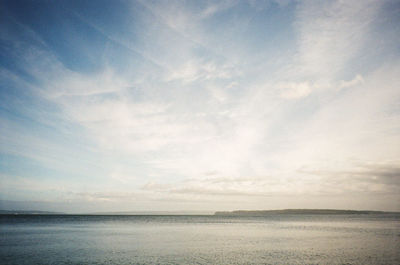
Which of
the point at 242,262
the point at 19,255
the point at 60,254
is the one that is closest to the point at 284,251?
the point at 242,262

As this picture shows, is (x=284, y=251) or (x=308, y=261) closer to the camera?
(x=308, y=261)

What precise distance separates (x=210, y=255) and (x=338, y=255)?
16046 millimetres

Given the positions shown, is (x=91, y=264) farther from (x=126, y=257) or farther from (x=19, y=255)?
(x=19, y=255)

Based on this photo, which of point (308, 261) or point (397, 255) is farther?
point (397, 255)

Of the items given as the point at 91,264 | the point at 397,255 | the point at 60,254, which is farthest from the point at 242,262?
the point at 60,254

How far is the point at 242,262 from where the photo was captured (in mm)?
27328

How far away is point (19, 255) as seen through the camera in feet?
95.2

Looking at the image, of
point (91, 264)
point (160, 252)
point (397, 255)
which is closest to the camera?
point (91, 264)

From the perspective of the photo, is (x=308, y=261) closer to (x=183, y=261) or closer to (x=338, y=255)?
(x=338, y=255)

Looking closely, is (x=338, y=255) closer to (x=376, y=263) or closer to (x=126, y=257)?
(x=376, y=263)

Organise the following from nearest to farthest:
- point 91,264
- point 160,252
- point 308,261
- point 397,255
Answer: point 91,264 → point 308,261 → point 397,255 → point 160,252

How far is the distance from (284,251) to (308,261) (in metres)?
6.80

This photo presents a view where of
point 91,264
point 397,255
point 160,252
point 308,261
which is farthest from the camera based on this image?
point 160,252

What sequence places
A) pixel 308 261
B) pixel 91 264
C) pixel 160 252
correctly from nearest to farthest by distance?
1. pixel 91 264
2. pixel 308 261
3. pixel 160 252
